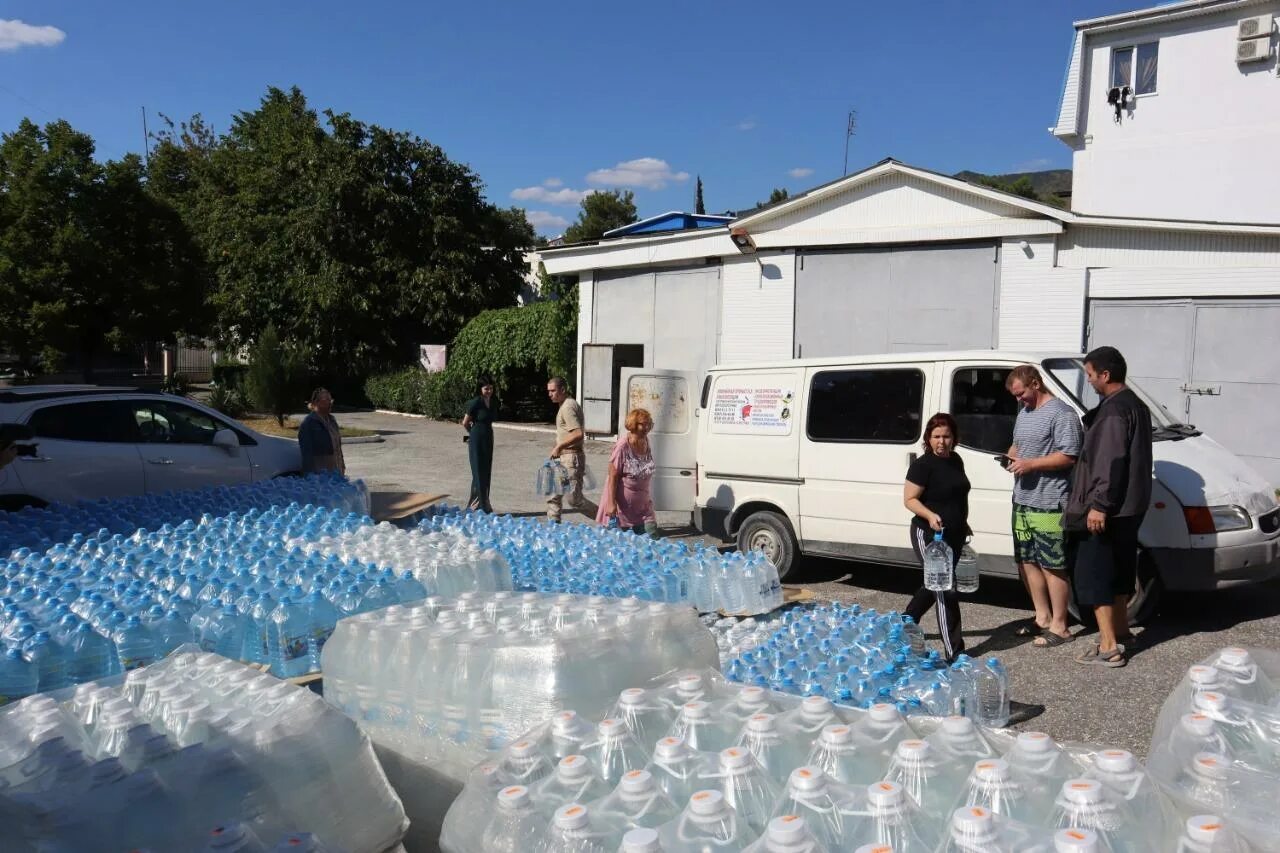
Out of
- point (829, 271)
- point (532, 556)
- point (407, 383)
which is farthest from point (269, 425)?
point (532, 556)

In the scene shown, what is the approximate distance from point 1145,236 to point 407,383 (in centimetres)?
2194

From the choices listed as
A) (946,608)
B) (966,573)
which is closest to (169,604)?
(946,608)

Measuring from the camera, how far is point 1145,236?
12.7 metres

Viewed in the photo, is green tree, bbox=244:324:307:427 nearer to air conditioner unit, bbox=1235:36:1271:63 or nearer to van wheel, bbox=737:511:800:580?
van wheel, bbox=737:511:800:580

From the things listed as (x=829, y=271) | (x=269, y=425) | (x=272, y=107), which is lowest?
(x=269, y=425)

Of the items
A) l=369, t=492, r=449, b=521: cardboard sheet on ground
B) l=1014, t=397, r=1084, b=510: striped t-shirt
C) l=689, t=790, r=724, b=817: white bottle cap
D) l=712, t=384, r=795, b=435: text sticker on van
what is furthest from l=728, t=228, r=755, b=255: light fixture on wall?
l=689, t=790, r=724, b=817: white bottle cap

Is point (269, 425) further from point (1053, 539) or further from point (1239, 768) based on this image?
point (1239, 768)

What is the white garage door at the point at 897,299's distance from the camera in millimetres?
14164

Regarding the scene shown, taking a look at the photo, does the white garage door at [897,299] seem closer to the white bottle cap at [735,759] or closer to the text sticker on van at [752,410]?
Answer: the text sticker on van at [752,410]

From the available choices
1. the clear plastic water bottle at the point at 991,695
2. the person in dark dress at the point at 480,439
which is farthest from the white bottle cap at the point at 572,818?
the person in dark dress at the point at 480,439

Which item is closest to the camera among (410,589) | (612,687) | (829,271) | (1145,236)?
(612,687)

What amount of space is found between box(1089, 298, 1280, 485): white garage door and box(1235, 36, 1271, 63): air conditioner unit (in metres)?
8.07

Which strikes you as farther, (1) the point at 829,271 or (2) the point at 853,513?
(1) the point at 829,271

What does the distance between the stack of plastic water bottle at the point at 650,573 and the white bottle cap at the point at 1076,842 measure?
414cm
